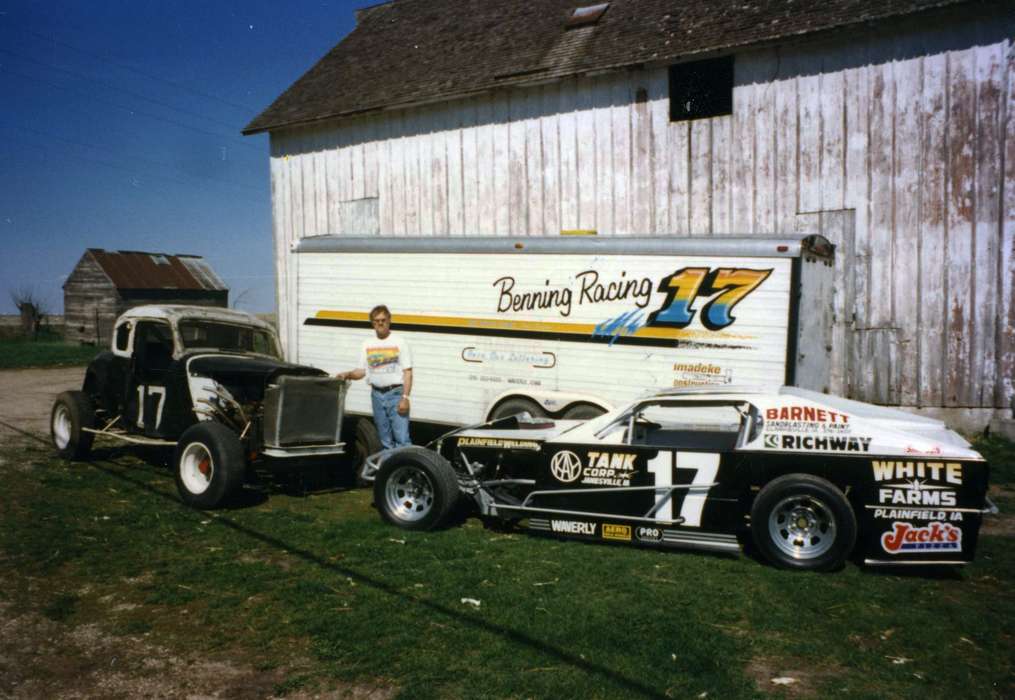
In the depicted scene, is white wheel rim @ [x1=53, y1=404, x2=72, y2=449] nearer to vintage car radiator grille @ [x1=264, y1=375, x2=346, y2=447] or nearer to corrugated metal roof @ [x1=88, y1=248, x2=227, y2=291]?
vintage car radiator grille @ [x1=264, y1=375, x2=346, y2=447]

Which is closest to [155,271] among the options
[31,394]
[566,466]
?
[31,394]

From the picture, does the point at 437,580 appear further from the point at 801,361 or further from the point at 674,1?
the point at 674,1

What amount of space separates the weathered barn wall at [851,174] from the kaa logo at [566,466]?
6812 millimetres

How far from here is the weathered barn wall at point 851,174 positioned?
35.9ft

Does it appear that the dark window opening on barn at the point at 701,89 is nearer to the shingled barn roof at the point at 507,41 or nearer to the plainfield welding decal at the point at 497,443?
the shingled barn roof at the point at 507,41

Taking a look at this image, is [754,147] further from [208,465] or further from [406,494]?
[208,465]

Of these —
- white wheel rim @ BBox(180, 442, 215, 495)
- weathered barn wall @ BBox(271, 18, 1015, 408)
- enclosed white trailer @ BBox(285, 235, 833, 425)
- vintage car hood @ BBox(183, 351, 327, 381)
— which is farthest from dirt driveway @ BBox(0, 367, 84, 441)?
weathered barn wall @ BBox(271, 18, 1015, 408)

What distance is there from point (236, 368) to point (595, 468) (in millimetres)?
4468

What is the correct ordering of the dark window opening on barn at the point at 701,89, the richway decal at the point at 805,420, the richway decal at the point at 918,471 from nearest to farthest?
the richway decal at the point at 918,471 → the richway decal at the point at 805,420 → the dark window opening on barn at the point at 701,89

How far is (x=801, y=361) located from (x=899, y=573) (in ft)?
10.6

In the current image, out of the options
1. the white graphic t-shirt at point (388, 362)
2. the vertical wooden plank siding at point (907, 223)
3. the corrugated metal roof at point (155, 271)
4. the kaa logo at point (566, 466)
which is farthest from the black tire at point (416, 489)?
the corrugated metal roof at point (155, 271)

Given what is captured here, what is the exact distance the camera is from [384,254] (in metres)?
11.3

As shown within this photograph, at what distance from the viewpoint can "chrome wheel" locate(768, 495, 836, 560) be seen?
20.1 feet

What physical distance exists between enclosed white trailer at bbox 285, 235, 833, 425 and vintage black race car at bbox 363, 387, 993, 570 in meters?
1.89
